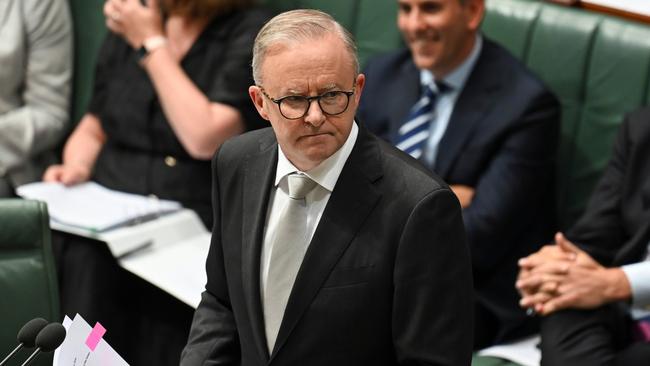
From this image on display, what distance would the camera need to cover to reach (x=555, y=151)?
298cm

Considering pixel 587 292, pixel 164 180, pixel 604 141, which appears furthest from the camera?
pixel 164 180

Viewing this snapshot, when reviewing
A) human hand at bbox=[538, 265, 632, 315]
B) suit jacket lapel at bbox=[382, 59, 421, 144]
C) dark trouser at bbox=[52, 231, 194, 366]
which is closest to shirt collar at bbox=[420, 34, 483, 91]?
suit jacket lapel at bbox=[382, 59, 421, 144]

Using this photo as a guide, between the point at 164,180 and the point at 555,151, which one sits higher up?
the point at 555,151

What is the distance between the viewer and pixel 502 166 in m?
2.88

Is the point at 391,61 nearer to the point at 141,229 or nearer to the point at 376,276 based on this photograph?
the point at 141,229

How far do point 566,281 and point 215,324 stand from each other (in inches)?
38.7

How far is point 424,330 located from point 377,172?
273 millimetres

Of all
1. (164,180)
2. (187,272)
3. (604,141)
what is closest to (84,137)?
(164,180)

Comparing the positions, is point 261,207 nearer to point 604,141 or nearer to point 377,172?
point 377,172

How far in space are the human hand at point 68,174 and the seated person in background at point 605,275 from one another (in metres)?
1.48

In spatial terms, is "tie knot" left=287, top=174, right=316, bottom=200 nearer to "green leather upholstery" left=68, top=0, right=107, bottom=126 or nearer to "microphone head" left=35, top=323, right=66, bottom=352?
"microphone head" left=35, top=323, right=66, bottom=352

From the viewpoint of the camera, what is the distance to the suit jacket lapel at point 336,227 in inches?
69.9

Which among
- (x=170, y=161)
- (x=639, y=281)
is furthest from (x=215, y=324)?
(x=170, y=161)

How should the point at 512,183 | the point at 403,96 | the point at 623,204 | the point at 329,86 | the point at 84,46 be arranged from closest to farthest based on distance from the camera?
the point at 329,86 → the point at 623,204 → the point at 512,183 → the point at 403,96 → the point at 84,46
